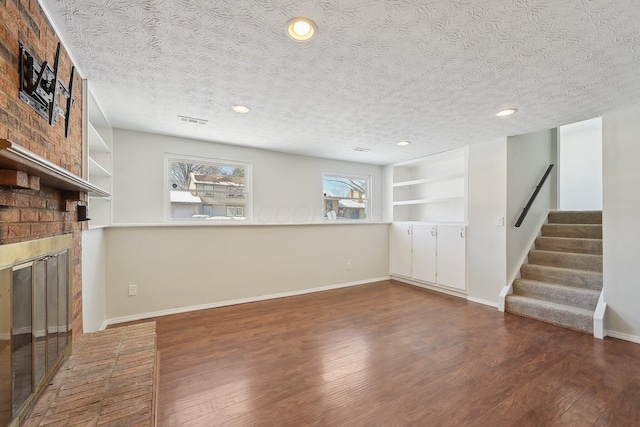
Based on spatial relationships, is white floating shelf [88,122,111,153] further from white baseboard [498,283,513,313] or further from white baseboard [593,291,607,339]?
white baseboard [593,291,607,339]

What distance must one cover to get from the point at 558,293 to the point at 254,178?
14.3 ft

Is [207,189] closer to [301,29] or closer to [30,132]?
[30,132]

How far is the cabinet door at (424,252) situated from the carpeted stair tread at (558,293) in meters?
1.19

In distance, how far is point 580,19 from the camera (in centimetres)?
148

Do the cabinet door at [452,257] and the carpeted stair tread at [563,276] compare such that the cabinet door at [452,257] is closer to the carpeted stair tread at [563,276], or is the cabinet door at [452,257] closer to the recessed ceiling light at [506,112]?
the carpeted stair tread at [563,276]

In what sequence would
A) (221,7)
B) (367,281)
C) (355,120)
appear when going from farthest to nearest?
(367,281) < (355,120) < (221,7)

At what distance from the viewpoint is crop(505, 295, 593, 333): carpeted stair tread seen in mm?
2922

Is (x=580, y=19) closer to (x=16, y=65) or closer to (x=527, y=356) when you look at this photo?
(x=527, y=356)

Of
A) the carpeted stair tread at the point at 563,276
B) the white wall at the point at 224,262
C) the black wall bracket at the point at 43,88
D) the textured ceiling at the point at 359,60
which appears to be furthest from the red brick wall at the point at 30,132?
the carpeted stair tread at the point at 563,276

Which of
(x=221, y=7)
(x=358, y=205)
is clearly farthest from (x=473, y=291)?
(x=221, y=7)

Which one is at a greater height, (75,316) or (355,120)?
(355,120)

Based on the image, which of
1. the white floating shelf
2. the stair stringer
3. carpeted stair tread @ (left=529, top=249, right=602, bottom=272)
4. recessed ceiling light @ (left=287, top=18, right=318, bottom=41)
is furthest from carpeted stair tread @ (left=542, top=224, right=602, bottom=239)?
the white floating shelf

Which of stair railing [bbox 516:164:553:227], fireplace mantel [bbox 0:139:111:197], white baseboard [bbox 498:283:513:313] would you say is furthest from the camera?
stair railing [bbox 516:164:553:227]

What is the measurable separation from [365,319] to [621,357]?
228 cm
